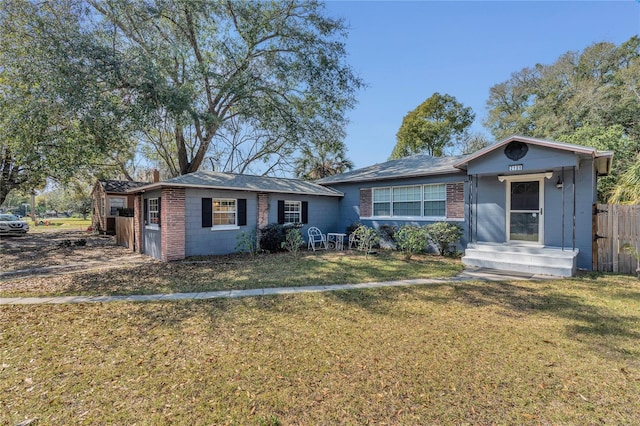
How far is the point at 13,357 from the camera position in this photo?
11.8 ft

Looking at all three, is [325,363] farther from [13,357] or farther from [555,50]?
[555,50]

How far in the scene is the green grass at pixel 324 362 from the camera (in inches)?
103

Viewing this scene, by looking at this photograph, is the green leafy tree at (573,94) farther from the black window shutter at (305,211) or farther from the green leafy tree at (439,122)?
the black window shutter at (305,211)

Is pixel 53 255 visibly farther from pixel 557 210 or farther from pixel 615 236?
pixel 615 236

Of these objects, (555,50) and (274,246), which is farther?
(555,50)

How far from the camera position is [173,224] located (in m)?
9.88

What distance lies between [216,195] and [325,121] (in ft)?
28.3

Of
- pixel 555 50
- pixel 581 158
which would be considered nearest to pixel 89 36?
pixel 581 158

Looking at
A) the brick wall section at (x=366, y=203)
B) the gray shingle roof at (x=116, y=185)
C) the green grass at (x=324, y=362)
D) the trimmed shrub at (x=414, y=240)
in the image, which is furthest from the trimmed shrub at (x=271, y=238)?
the gray shingle roof at (x=116, y=185)

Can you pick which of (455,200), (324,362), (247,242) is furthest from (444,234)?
(324,362)

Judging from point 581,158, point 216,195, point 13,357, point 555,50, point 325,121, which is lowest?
point 13,357

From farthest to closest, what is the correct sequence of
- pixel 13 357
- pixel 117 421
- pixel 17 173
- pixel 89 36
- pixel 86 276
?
pixel 17 173 < pixel 89 36 < pixel 86 276 < pixel 13 357 < pixel 117 421

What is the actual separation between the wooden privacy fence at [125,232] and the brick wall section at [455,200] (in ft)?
43.5

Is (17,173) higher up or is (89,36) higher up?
(89,36)
